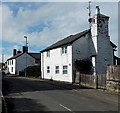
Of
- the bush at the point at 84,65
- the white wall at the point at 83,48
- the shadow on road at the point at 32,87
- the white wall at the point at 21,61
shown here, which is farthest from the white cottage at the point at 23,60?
the shadow on road at the point at 32,87

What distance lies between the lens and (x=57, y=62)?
3684 cm

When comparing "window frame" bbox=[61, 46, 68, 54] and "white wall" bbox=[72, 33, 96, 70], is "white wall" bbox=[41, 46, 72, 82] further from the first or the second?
"white wall" bbox=[72, 33, 96, 70]

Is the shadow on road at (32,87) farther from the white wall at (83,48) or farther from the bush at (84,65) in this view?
the white wall at (83,48)

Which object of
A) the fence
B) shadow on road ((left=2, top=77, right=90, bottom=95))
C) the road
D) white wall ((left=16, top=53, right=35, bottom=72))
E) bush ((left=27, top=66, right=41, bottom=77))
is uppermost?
white wall ((left=16, top=53, right=35, bottom=72))

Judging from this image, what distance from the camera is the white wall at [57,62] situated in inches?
1292

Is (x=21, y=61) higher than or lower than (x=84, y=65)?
→ higher

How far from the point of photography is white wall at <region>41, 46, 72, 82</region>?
32.8 meters

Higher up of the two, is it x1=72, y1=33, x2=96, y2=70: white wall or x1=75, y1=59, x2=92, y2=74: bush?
x1=72, y1=33, x2=96, y2=70: white wall

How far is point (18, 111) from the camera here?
11.5m

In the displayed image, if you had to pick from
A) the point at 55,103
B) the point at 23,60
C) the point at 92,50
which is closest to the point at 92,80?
the point at 92,50

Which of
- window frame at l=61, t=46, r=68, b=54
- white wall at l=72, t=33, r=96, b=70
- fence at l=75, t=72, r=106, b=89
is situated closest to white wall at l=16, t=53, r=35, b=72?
Answer: window frame at l=61, t=46, r=68, b=54

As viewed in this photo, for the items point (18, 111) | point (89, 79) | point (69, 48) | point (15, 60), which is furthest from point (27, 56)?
point (18, 111)

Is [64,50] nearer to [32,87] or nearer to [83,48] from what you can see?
[83,48]

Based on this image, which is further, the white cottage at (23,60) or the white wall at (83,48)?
the white cottage at (23,60)
